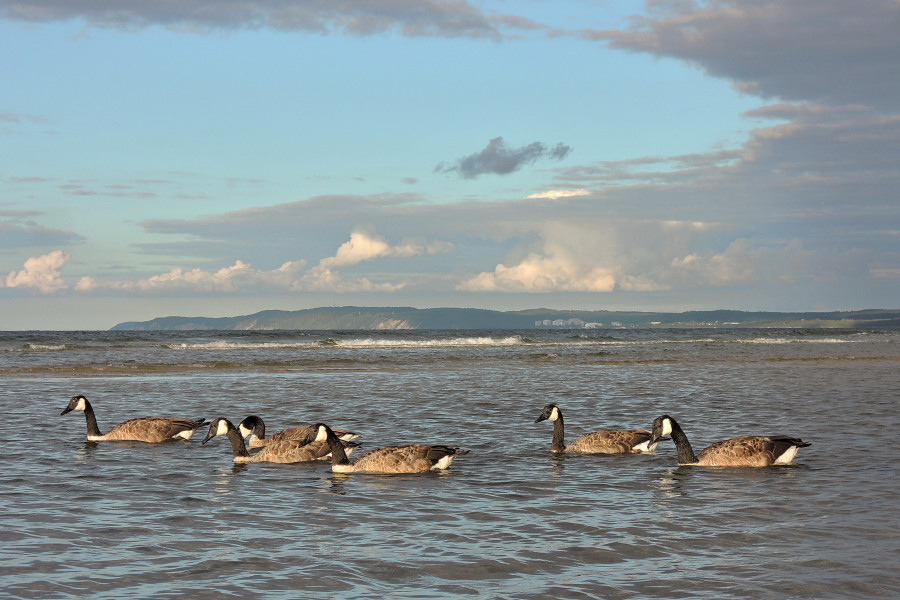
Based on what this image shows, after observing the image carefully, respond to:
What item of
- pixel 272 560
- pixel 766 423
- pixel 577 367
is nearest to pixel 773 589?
pixel 272 560

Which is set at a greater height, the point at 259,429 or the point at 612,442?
the point at 259,429

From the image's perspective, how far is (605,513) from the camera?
1162 cm

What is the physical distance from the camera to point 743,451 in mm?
15500

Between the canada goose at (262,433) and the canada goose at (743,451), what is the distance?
6.66 m

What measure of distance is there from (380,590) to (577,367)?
3830cm

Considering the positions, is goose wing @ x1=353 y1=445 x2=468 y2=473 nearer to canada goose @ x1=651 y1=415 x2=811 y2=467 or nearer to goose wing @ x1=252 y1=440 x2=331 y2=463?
goose wing @ x1=252 y1=440 x2=331 y2=463

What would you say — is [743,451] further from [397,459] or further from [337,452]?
[337,452]

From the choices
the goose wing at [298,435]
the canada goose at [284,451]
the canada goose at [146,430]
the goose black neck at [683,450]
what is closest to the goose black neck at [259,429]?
the goose wing at [298,435]

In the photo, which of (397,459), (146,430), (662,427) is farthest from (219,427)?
(662,427)

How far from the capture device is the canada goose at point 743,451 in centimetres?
1533

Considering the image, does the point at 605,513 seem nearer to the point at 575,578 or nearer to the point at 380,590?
the point at 575,578

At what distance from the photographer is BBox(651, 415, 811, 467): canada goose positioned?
15328mm

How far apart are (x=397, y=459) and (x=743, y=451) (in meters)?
6.32

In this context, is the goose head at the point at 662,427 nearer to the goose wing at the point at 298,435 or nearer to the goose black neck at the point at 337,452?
the goose black neck at the point at 337,452
